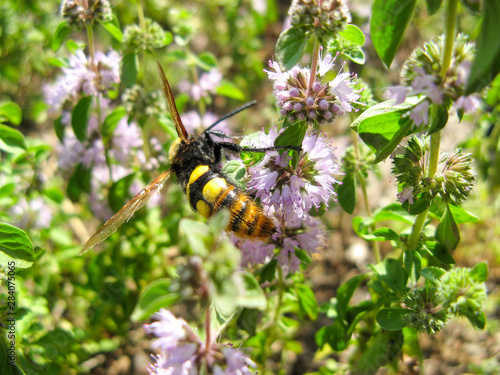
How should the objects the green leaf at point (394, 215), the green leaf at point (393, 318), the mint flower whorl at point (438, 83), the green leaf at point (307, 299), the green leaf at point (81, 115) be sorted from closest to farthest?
the mint flower whorl at point (438, 83) → the green leaf at point (393, 318) → the green leaf at point (394, 215) → the green leaf at point (307, 299) → the green leaf at point (81, 115)

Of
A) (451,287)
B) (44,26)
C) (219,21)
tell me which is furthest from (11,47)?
(451,287)

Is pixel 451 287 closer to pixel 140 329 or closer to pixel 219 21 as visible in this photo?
pixel 140 329

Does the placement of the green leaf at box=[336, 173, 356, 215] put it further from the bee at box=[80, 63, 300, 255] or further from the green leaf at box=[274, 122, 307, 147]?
the green leaf at box=[274, 122, 307, 147]

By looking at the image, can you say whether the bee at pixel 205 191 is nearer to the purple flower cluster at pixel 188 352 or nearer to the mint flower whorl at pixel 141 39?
the purple flower cluster at pixel 188 352

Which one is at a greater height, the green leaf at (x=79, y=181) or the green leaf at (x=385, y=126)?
the green leaf at (x=385, y=126)

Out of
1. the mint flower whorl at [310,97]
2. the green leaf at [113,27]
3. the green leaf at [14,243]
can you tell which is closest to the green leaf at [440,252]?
the mint flower whorl at [310,97]

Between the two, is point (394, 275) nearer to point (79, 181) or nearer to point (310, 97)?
point (310, 97)
